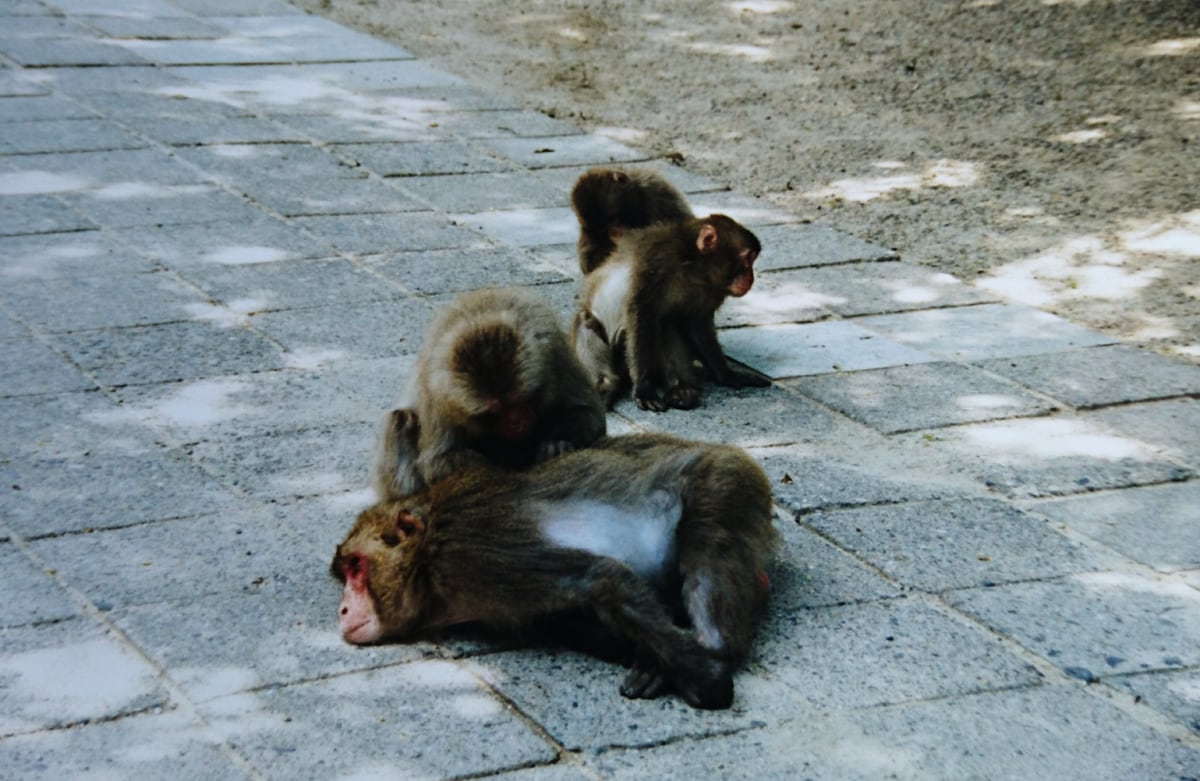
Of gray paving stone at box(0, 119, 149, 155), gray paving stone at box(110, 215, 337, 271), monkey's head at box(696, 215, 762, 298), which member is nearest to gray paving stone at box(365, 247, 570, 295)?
gray paving stone at box(110, 215, 337, 271)

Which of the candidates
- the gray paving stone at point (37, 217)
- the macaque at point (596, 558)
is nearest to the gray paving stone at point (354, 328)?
the gray paving stone at point (37, 217)

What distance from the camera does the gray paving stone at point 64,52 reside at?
40.4 ft

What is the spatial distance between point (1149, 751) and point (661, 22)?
10.9m

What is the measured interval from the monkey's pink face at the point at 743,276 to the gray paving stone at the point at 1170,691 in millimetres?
2998

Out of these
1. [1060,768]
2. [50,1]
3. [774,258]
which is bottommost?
[1060,768]

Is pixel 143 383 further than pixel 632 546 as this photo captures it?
Yes

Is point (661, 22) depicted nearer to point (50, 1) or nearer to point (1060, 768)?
point (50, 1)

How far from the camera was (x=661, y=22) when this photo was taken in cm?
1445

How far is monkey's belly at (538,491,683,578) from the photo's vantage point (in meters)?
4.95

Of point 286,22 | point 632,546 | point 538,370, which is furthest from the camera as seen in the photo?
point 286,22

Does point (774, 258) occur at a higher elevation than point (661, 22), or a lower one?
lower

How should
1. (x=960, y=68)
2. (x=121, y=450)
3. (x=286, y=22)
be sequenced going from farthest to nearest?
(x=286, y=22) → (x=960, y=68) → (x=121, y=450)

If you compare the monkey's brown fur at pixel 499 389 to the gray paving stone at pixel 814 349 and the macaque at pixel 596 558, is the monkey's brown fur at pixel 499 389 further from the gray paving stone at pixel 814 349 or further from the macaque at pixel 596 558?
the gray paving stone at pixel 814 349

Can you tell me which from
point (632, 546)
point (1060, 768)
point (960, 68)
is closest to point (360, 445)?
point (632, 546)
